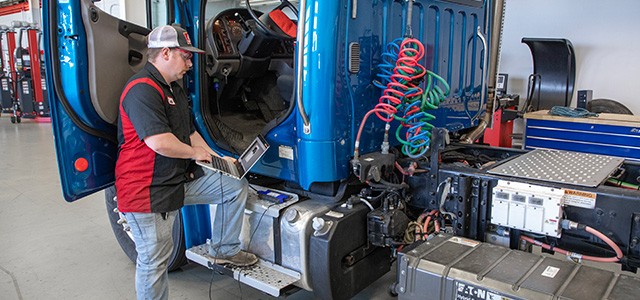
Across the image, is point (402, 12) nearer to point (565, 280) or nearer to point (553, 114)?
point (565, 280)

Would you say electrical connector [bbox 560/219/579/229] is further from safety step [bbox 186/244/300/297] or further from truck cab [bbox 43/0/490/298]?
safety step [bbox 186/244/300/297]

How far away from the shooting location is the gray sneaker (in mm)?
2873

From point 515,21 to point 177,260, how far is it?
24.1ft

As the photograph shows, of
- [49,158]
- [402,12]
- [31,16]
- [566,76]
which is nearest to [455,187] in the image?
[402,12]

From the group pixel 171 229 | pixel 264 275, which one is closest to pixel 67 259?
pixel 171 229

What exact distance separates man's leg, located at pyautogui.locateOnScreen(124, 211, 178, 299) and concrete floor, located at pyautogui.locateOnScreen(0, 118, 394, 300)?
70 cm

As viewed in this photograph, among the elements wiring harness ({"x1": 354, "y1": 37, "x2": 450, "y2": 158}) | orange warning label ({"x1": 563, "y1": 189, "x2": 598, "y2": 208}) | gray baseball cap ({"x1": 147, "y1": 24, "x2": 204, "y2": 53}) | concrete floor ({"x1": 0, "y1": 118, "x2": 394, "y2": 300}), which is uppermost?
gray baseball cap ({"x1": 147, "y1": 24, "x2": 204, "y2": 53})

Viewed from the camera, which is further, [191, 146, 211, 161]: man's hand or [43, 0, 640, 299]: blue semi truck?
[191, 146, 211, 161]: man's hand

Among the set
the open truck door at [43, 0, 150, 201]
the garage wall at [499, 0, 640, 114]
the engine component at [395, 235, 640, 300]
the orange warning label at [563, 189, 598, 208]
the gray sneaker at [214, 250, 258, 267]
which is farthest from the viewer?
the garage wall at [499, 0, 640, 114]

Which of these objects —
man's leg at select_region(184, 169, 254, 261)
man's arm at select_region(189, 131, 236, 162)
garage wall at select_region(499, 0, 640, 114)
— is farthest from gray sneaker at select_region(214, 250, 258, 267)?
garage wall at select_region(499, 0, 640, 114)

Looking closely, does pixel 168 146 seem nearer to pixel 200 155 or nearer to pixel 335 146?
pixel 200 155

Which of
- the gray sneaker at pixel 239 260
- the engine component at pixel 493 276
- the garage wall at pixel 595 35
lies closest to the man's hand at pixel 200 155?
the gray sneaker at pixel 239 260

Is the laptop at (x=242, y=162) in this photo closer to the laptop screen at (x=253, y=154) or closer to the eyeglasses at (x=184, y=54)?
the laptop screen at (x=253, y=154)

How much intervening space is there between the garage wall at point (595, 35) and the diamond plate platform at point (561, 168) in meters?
5.57
